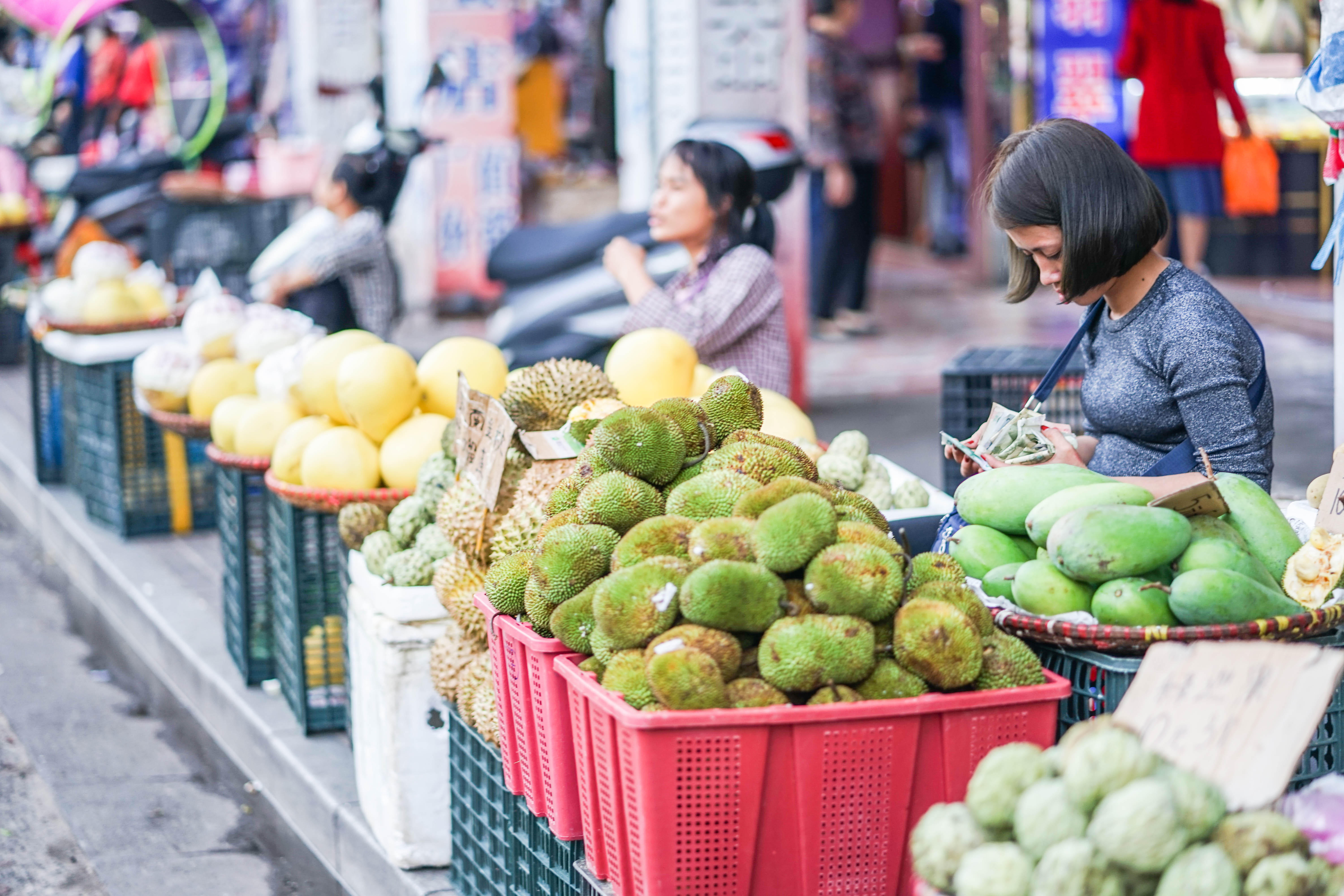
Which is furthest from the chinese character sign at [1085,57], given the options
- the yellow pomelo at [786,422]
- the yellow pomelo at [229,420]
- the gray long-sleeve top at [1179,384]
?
the gray long-sleeve top at [1179,384]

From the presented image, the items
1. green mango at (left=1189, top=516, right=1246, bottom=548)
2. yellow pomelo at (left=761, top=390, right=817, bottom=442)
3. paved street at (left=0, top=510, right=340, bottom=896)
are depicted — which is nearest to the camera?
green mango at (left=1189, top=516, right=1246, bottom=548)

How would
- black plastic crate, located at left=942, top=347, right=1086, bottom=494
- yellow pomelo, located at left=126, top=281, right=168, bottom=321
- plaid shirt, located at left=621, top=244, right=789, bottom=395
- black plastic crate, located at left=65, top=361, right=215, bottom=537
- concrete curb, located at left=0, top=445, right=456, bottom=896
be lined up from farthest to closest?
yellow pomelo, located at left=126, top=281, right=168, bottom=321
black plastic crate, located at left=65, top=361, right=215, bottom=537
plaid shirt, located at left=621, top=244, right=789, bottom=395
black plastic crate, located at left=942, top=347, right=1086, bottom=494
concrete curb, located at left=0, top=445, right=456, bottom=896

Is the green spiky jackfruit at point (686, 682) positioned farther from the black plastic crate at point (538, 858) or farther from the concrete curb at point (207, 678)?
the concrete curb at point (207, 678)

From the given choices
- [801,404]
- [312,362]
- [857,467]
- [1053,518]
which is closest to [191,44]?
[801,404]

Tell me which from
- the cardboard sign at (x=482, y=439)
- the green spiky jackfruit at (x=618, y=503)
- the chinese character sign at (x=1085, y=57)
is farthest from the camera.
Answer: the chinese character sign at (x=1085, y=57)

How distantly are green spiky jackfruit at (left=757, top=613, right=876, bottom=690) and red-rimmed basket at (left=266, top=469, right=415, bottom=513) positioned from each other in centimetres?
175

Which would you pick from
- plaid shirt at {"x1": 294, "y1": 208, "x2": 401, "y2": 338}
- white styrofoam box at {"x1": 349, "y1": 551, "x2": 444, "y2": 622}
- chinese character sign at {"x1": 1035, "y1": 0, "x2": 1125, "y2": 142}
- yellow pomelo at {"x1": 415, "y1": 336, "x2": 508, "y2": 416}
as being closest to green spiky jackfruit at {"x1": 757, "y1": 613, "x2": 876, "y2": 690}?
white styrofoam box at {"x1": 349, "y1": 551, "x2": 444, "y2": 622}

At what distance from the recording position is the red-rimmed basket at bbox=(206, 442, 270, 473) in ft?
13.8

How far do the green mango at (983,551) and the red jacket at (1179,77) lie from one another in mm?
6484

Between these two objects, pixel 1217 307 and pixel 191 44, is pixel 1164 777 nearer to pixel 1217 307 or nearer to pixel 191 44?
pixel 1217 307

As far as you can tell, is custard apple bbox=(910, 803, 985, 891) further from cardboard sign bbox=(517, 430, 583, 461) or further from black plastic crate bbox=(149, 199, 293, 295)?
black plastic crate bbox=(149, 199, 293, 295)

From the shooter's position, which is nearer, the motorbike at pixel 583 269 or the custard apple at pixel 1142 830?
the custard apple at pixel 1142 830

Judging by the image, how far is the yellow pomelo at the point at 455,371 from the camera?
3686 millimetres

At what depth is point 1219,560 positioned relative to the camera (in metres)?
2.10
